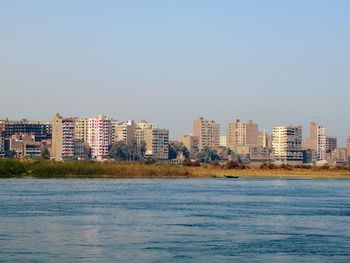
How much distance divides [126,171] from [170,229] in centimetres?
7055

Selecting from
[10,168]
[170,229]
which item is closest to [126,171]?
[10,168]

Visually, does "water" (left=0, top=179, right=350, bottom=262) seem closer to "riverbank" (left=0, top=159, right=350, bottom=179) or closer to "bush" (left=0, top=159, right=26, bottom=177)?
"bush" (left=0, top=159, right=26, bottom=177)

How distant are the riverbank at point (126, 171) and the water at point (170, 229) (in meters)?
39.4

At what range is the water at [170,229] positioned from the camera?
3353cm

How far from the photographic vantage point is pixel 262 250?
1388 inches

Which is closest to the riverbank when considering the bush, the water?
the bush

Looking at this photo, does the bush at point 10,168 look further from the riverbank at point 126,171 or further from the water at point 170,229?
the water at point 170,229

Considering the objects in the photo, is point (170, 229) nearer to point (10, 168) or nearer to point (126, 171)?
point (10, 168)

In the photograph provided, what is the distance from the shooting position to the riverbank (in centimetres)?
10744

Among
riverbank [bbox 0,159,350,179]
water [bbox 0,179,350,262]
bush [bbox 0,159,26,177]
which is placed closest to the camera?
water [bbox 0,179,350,262]

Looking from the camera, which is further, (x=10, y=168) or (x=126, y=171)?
(x=126, y=171)

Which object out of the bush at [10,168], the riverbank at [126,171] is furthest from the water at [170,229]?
the riverbank at [126,171]

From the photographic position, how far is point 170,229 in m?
42.3

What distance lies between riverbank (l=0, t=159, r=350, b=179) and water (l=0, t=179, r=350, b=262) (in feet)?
129
